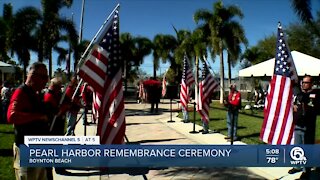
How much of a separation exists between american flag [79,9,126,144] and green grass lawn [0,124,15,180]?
209cm

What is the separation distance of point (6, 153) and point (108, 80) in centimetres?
403

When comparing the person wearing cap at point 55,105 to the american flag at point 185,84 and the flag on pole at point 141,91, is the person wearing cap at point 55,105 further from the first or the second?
the american flag at point 185,84

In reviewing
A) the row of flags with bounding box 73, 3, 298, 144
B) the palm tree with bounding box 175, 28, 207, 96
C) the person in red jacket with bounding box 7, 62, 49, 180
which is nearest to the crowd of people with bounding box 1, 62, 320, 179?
the person in red jacket with bounding box 7, 62, 49, 180

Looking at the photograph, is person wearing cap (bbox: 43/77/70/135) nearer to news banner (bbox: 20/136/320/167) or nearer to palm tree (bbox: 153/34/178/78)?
news banner (bbox: 20/136/320/167)

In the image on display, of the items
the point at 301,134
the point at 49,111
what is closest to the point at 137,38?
the point at 49,111

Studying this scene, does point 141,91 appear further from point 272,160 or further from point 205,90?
point 272,160

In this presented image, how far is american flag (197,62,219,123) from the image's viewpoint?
22.1ft

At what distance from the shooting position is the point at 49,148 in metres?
4.27

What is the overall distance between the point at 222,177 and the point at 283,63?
1.87 m

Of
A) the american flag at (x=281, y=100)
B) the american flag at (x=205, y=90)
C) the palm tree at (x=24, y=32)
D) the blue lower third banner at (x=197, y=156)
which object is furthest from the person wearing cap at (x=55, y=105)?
the american flag at (x=281, y=100)

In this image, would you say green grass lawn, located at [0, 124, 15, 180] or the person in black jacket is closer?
the person in black jacket

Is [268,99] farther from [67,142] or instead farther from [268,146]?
[67,142]

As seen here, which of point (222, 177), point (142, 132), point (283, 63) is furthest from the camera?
point (142, 132)

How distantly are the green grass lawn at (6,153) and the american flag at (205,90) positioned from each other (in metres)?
3.54
